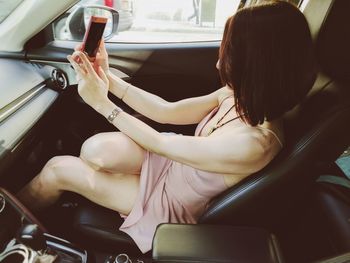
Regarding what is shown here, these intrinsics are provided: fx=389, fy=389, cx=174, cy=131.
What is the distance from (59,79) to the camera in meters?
1.80

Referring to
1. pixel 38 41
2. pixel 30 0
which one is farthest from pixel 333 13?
pixel 38 41

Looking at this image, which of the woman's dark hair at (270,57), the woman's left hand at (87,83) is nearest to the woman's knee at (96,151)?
the woman's left hand at (87,83)

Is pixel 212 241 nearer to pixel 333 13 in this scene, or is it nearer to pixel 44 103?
pixel 333 13

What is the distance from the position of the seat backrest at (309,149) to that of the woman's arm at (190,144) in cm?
6

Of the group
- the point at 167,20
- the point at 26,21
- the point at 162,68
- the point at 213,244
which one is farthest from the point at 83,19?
the point at 167,20

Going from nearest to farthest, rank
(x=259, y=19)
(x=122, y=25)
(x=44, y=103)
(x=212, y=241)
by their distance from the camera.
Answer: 1. (x=212, y=241)
2. (x=259, y=19)
3. (x=44, y=103)
4. (x=122, y=25)

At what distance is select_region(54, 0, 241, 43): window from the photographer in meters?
2.23

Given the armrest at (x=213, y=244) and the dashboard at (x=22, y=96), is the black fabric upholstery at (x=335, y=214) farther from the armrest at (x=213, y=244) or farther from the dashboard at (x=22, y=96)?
the dashboard at (x=22, y=96)

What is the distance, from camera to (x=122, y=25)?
2.82m

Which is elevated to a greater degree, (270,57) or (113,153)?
(270,57)

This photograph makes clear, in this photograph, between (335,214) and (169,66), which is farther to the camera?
(169,66)

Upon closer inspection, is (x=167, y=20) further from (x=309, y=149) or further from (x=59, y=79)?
(x=309, y=149)

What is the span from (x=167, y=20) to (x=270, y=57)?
330cm

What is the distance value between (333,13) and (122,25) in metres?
1.96
